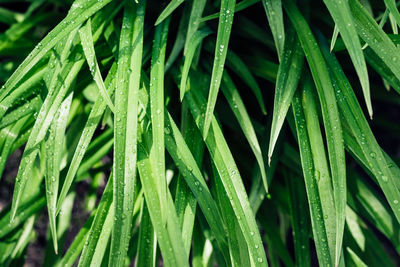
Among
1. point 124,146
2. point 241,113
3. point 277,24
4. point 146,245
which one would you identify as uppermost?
point 277,24

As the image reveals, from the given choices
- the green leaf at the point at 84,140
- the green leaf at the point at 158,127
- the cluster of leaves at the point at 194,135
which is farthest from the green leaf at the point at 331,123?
the green leaf at the point at 84,140

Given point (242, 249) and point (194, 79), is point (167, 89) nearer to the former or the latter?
point (194, 79)

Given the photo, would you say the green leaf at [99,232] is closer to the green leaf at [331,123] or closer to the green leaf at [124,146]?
the green leaf at [124,146]

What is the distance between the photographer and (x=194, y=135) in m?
0.79

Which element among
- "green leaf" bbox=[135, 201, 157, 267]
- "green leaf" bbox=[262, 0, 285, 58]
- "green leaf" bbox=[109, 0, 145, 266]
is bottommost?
"green leaf" bbox=[135, 201, 157, 267]

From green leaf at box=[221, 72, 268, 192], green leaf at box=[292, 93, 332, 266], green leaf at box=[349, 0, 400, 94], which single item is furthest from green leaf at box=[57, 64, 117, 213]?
green leaf at box=[349, 0, 400, 94]

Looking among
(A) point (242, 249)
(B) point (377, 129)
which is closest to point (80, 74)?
(A) point (242, 249)

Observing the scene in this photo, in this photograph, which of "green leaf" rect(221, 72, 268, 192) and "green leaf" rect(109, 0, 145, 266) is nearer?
"green leaf" rect(109, 0, 145, 266)

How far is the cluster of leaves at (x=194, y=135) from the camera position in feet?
2.12

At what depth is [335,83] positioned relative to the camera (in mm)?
732

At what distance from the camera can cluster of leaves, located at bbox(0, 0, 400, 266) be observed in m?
0.65

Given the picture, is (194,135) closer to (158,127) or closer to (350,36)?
(158,127)

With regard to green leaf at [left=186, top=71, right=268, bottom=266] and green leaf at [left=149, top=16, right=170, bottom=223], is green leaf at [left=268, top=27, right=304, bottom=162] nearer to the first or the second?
green leaf at [left=186, top=71, right=268, bottom=266]

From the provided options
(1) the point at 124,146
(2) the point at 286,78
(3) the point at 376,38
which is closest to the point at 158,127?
(1) the point at 124,146
